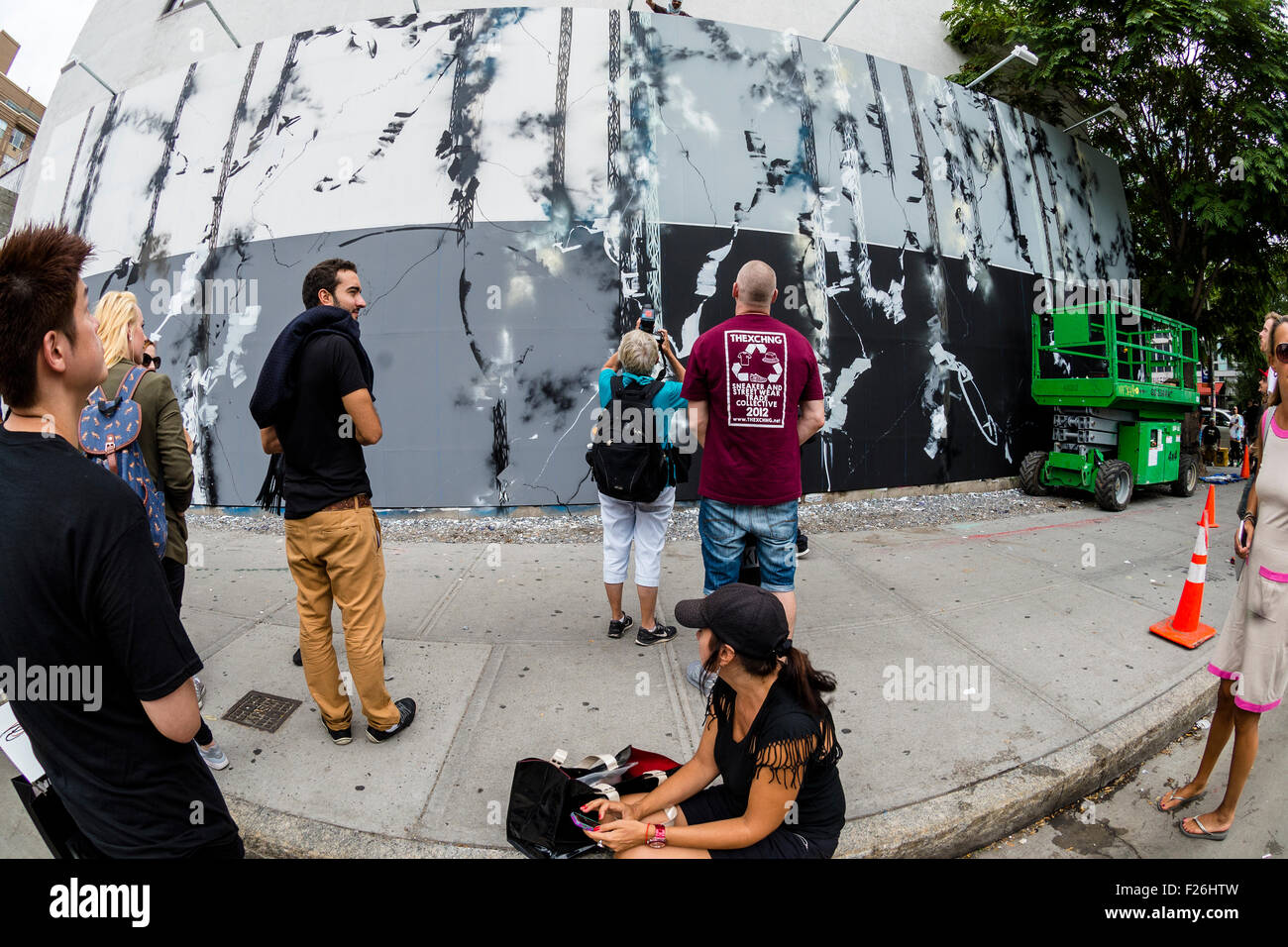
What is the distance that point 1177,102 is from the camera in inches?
453

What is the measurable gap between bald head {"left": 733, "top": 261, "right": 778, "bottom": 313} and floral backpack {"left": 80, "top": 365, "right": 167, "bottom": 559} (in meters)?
2.85

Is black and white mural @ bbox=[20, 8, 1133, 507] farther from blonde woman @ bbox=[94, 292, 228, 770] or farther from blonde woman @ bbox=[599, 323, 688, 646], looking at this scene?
blonde woman @ bbox=[94, 292, 228, 770]

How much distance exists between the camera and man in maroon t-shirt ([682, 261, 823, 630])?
3.16 metres

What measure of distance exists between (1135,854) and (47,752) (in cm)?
365

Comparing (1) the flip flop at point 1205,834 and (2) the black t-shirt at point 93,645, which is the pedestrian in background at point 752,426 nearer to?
(1) the flip flop at point 1205,834

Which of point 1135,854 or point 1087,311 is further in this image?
point 1087,311

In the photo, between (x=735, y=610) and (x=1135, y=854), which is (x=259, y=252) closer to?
(x=735, y=610)

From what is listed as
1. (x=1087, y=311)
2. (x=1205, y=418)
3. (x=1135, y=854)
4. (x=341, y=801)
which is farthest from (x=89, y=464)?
(x=1205, y=418)

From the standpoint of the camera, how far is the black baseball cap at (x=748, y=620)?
6.19 feet

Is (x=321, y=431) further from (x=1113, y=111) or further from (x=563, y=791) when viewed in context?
(x=1113, y=111)

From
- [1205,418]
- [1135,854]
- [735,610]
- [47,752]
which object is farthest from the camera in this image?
[1205,418]

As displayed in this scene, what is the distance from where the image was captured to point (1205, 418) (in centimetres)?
1578

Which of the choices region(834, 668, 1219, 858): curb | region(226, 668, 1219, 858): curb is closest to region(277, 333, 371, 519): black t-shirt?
region(226, 668, 1219, 858): curb

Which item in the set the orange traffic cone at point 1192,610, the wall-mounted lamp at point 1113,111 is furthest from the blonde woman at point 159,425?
the wall-mounted lamp at point 1113,111
